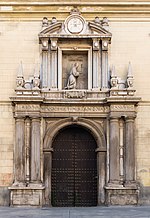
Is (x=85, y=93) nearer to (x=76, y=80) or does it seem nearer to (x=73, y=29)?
(x=76, y=80)

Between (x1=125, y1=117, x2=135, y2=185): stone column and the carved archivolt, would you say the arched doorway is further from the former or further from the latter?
(x1=125, y1=117, x2=135, y2=185): stone column

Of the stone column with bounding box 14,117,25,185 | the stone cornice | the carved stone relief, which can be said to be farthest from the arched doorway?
the stone cornice

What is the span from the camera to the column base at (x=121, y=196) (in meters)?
17.9

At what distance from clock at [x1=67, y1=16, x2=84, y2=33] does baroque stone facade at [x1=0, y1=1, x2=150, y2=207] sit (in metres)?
0.04

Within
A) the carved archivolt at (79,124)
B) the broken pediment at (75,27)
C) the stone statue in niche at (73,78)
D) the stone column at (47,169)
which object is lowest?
the stone column at (47,169)

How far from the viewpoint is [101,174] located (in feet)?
Result: 60.4

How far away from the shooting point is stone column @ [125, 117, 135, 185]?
1817cm

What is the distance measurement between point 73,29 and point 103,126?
372 centimetres

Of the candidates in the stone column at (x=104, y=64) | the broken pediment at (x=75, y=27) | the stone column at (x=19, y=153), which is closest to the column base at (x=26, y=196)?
the stone column at (x=19, y=153)

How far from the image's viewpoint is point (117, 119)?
1838 cm

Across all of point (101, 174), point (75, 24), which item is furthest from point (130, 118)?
point (75, 24)

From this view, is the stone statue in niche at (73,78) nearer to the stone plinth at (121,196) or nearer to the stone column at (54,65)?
the stone column at (54,65)

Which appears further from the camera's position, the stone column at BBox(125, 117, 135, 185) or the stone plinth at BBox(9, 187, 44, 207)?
the stone column at BBox(125, 117, 135, 185)

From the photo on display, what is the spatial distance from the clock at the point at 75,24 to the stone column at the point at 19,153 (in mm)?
3808
